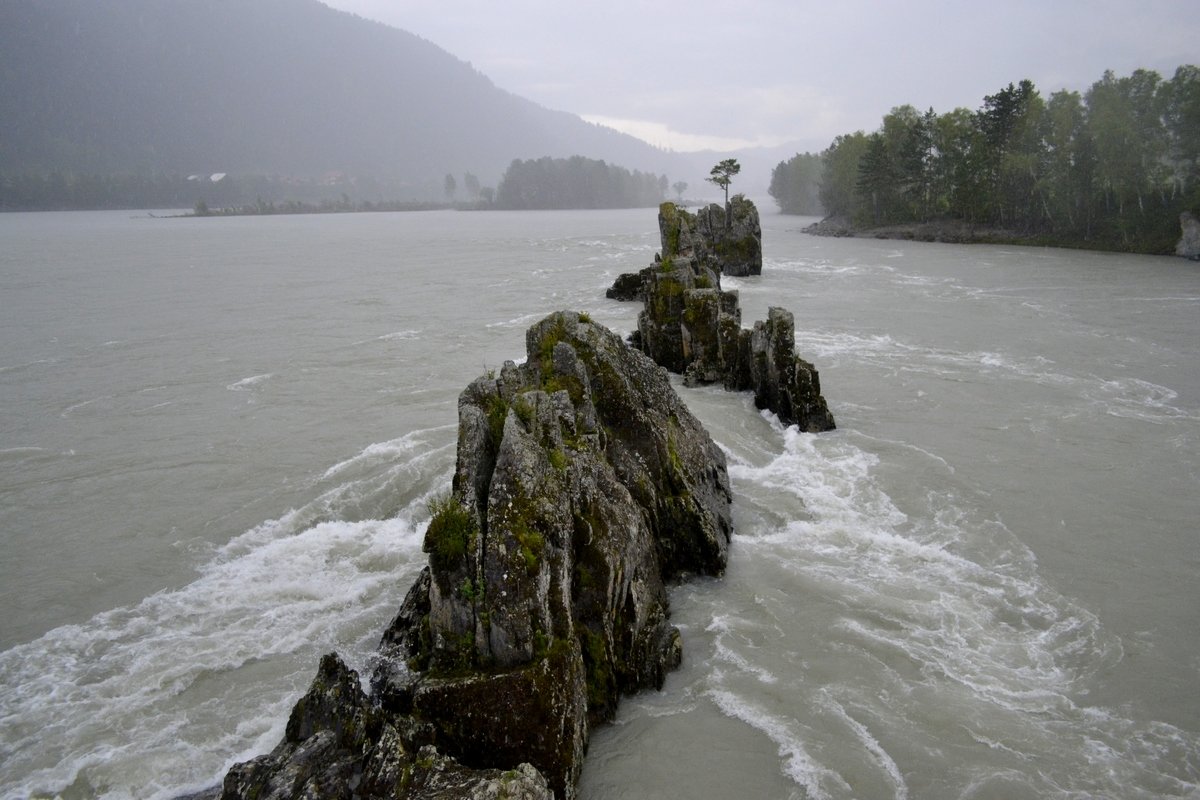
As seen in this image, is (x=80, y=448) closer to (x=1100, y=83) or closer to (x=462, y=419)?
(x=462, y=419)

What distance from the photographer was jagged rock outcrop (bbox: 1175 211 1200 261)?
6650 centimetres

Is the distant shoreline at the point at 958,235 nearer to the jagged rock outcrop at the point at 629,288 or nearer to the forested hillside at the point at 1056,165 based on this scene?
the forested hillside at the point at 1056,165

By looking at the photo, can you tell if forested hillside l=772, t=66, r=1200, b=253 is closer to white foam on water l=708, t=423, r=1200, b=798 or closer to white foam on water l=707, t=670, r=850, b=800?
white foam on water l=708, t=423, r=1200, b=798

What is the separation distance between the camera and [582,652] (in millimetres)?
11289

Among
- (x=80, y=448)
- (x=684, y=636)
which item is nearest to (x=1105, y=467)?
(x=684, y=636)

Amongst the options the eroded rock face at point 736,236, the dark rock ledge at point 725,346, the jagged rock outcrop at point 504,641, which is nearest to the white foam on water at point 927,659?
the jagged rock outcrop at point 504,641

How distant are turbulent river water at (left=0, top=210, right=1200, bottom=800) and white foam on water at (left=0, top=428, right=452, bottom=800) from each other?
0.06 metres

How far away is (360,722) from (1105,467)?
21.9m

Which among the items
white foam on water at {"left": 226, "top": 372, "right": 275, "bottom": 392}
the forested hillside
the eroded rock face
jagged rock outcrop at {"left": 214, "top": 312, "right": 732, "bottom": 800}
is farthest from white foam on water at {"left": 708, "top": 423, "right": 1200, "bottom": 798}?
the forested hillside

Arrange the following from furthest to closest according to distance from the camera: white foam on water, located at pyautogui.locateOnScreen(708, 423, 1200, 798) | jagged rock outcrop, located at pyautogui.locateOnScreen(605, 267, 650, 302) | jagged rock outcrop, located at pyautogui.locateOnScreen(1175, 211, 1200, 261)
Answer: jagged rock outcrop, located at pyautogui.locateOnScreen(1175, 211, 1200, 261), jagged rock outcrop, located at pyautogui.locateOnScreen(605, 267, 650, 302), white foam on water, located at pyautogui.locateOnScreen(708, 423, 1200, 798)

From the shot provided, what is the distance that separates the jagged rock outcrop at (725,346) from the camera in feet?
81.4

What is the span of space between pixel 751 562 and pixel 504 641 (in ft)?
26.3

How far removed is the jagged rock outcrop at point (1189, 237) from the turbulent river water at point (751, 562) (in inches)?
1426

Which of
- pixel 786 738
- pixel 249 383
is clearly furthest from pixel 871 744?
pixel 249 383
